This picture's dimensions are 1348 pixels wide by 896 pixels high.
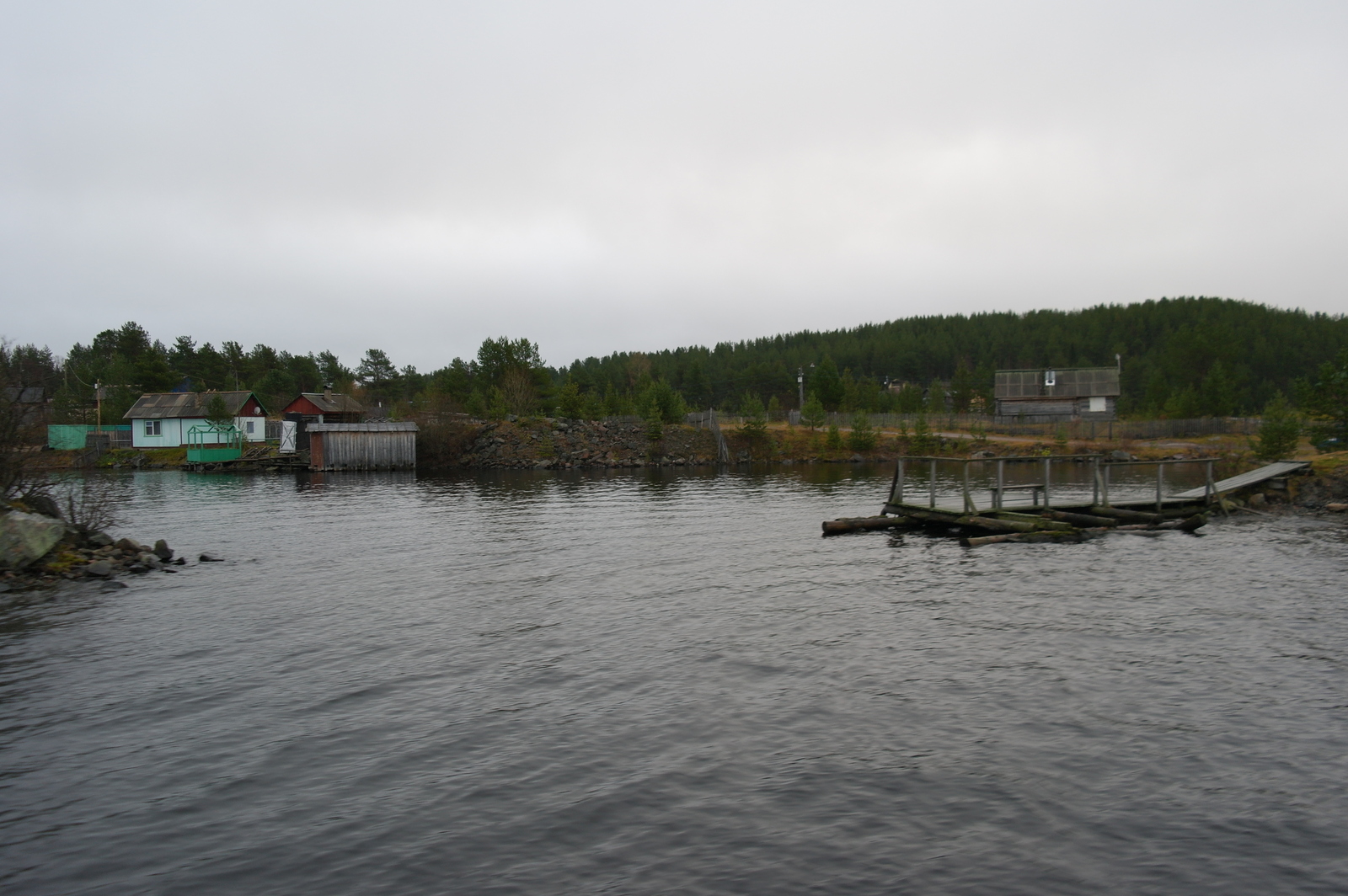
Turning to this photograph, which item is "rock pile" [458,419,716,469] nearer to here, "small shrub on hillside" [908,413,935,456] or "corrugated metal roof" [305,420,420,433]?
"corrugated metal roof" [305,420,420,433]

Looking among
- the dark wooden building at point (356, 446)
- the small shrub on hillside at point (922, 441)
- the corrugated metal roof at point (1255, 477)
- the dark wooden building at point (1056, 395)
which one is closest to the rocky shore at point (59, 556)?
the corrugated metal roof at point (1255, 477)

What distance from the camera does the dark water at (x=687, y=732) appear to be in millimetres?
9641

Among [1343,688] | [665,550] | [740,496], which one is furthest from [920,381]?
[1343,688]

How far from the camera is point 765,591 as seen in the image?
78.4ft

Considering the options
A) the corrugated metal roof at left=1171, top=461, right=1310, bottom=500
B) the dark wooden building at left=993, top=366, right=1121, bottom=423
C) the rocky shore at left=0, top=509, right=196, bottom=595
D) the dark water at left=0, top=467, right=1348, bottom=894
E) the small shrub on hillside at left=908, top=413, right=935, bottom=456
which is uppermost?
the dark wooden building at left=993, top=366, right=1121, bottom=423

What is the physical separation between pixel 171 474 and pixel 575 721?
78.9 metres

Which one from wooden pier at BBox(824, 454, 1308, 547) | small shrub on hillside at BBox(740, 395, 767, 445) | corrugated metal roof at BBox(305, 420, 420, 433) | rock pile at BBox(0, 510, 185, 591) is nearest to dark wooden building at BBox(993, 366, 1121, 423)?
small shrub on hillside at BBox(740, 395, 767, 445)

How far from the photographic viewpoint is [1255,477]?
41.7 metres

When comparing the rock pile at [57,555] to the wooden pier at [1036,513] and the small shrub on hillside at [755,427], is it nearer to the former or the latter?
the wooden pier at [1036,513]

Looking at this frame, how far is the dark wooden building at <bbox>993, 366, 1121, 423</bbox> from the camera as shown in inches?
4087

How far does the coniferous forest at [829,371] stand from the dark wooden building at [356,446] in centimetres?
972

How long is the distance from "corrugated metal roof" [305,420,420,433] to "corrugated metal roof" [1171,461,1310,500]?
70.4 metres

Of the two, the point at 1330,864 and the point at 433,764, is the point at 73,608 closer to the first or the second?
the point at 433,764

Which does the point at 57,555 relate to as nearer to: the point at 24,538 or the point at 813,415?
the point at 24,538
